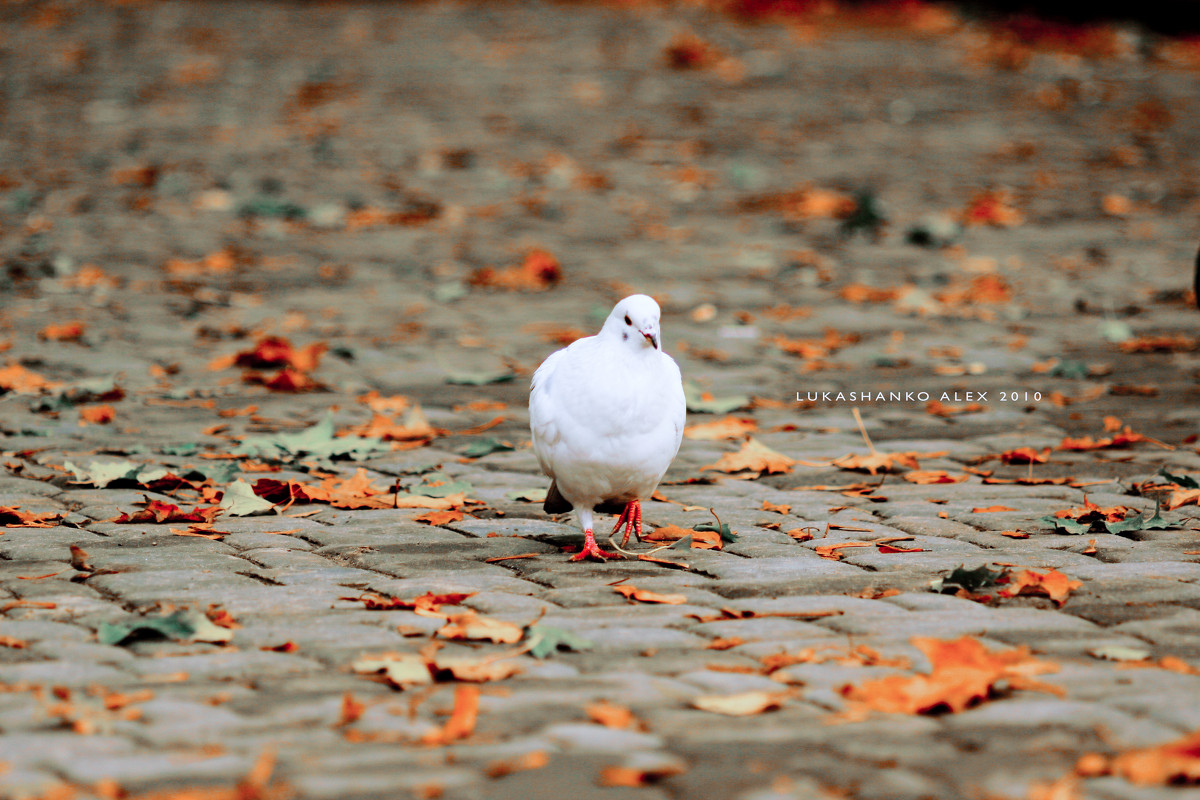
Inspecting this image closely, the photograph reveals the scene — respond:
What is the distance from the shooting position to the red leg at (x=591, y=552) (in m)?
3.41

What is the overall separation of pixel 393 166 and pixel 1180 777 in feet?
30.9

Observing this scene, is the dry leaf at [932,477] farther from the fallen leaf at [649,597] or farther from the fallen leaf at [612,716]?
the fallen leaf at [612,716]

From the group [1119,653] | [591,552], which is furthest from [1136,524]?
[591,552]

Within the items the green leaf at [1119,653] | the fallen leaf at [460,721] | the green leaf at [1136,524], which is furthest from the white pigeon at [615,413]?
the green leaf at [1136,524]

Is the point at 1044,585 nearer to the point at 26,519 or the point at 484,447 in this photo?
the point at 484,447

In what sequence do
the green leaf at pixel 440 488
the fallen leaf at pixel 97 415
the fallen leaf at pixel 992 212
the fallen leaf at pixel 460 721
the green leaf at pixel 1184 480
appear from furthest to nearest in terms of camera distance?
the fallen leaf at pixel 992 212 → the fallen leaf at pixel 97 415 → the green leaf at pixel 440 488 → the green leaf at pixel 1184 480 → the fallen leaf at pixel 460 721

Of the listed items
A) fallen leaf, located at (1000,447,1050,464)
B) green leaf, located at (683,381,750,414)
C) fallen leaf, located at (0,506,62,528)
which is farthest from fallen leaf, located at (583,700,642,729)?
green leaf, located at (683,381,750,414)

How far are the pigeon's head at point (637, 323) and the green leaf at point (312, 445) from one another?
153 centimetres

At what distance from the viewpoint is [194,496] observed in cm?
397

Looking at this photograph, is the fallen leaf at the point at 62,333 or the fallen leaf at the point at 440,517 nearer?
the fallen leaf at the point at 440,517

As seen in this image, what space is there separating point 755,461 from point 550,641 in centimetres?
190

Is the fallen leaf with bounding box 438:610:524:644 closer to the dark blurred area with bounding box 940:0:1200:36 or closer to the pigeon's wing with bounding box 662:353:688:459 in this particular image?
the pigeon's wing with bounding box 662:353:688:459

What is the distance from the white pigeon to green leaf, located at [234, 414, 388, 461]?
4.36ft

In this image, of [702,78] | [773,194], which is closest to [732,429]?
[773,194]
